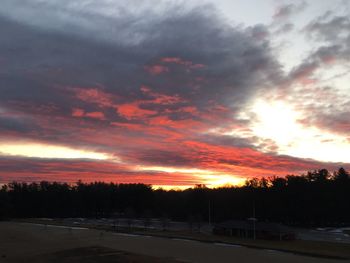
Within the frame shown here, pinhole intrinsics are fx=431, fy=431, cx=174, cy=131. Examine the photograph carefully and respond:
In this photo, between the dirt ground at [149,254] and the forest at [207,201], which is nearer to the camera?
the dirt ground at [149,254]

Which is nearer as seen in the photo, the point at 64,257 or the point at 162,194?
the point at 64,257

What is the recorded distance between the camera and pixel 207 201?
137500 millimetres

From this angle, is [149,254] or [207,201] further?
[207,201]

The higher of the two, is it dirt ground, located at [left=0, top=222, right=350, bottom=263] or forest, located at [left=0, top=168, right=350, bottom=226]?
forest, located at [left=0, top=168, right=350, bottom=226]

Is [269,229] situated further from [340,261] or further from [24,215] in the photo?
[24,215]

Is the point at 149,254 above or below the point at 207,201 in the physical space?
below

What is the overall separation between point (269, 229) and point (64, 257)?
39666mm

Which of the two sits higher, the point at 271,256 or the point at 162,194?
the point at 162,194

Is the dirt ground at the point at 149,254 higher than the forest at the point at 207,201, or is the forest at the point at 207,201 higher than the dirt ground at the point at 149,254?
the forest at the point at 207,201

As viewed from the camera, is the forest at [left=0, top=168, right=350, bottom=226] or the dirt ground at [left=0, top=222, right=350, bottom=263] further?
the forest at [left=0, top=168, right=350, bottom=226]

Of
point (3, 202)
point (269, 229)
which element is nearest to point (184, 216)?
point (3, 202)

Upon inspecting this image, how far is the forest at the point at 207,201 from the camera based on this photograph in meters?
112

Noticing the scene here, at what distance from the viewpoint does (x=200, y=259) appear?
45344 mm

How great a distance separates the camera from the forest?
112 meters
